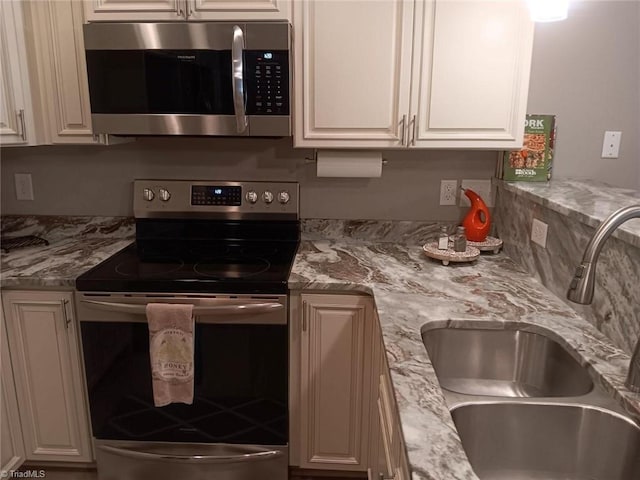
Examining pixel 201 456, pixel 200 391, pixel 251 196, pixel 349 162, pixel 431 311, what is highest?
pixel 349 162

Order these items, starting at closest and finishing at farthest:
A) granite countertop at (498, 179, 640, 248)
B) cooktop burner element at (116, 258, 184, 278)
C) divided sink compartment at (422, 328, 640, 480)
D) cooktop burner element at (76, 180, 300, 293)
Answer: divided sink compartment at (422, 328, 640, 480) → granite countertop at (498, 179, 640, 248) → cooktop burner element at (116, 258, 184, 278) → cooktop burner element at (76, 180, 300, 293)

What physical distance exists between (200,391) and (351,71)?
128 cm

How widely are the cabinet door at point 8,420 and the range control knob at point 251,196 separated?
103cm

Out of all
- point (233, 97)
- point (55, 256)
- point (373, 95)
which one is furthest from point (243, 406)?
point (373, 95)

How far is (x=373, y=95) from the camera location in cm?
185

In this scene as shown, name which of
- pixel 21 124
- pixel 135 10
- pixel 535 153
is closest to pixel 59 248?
pixel 21 124

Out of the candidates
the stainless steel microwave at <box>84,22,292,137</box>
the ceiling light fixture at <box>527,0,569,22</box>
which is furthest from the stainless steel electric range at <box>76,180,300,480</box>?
the ceiling light fixture at <box>527,0,569,22</box>

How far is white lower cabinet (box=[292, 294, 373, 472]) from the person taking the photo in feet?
5.88

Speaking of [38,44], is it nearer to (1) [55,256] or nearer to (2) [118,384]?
(1) [55,256]

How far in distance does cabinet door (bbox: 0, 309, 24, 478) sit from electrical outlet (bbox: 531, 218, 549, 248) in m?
1.93

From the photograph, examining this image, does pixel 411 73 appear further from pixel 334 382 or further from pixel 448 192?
pixel 334 382

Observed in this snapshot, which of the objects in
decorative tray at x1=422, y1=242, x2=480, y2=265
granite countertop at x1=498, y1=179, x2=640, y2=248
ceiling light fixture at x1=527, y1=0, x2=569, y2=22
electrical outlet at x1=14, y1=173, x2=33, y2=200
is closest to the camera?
granite countertop at x1=498, y1=179, x2=640, y2=248

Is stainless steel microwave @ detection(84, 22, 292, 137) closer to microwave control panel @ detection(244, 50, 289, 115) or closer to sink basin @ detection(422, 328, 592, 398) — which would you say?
microwave control panel @ detection(244, 50, 289, 115)

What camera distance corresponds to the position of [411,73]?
6.00 feet
